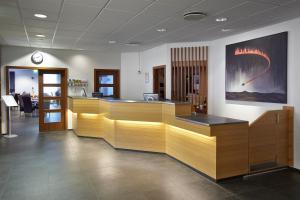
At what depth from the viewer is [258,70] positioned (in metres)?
5.10

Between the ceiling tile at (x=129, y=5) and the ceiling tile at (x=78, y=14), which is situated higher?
the ceiling tile at (x=78, y=14)

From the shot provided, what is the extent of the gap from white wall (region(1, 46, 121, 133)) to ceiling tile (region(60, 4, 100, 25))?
376 cm

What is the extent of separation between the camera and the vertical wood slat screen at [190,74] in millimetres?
6750

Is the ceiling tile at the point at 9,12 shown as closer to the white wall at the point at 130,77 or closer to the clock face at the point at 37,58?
the clock face at the point at 37,58

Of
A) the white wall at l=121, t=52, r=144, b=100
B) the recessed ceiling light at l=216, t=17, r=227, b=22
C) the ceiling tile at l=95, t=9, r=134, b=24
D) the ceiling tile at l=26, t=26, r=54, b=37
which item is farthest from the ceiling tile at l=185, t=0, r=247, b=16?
the white wall at l=121, t=52, r=144, b=100

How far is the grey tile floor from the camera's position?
Answer: 11.2 feet

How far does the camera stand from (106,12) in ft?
13.6

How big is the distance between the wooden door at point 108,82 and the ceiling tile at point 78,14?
4.14 m

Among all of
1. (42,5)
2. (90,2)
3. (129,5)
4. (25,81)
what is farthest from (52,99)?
(25,81)

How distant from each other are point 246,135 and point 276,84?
142cm

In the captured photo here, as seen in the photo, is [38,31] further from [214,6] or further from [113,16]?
[214,6]

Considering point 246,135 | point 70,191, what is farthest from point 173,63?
point 70,191

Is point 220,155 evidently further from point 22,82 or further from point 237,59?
point 22,82

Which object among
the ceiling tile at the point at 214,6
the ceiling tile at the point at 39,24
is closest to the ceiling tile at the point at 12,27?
the ceiling tile at the point at 39,24
